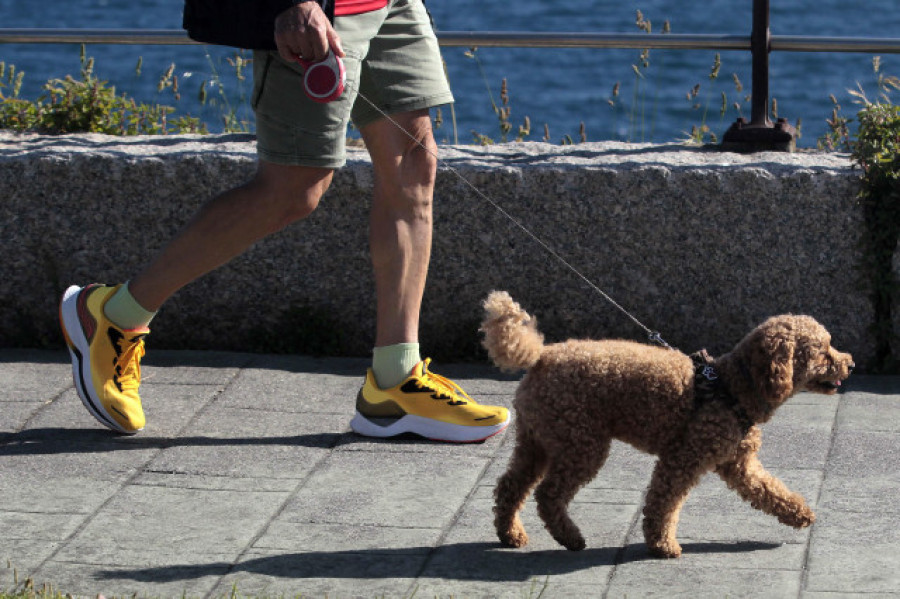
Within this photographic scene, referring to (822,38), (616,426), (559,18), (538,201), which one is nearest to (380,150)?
(538,201)

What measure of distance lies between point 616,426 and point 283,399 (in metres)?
1.67

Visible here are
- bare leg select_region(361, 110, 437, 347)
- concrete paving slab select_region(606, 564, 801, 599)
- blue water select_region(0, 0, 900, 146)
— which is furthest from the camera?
blue water select_region(0, 0, 900, 146)

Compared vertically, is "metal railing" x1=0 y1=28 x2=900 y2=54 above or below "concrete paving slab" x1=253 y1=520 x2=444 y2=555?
above

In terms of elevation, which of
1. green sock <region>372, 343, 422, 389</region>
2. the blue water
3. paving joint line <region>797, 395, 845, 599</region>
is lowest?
the blue water

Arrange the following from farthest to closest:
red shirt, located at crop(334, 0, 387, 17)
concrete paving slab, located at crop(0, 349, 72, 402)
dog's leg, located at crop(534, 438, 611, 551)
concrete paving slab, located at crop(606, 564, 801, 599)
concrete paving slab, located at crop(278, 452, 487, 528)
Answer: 1. concrete paving slab, located at crop(0, 349, 72, 402)
2. red shirt, located at crop(334, 0, 387, 17)
3. concrete paving slab, located at crop(278, 452, 487, 528)
4. dog's leg, located at crop(534, 438, 611, 551)
5. concrete paving slab, located at crop(606, 564, 801, 599)

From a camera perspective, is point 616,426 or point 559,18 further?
point 559,18

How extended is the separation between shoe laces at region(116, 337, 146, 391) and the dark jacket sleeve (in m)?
1.07

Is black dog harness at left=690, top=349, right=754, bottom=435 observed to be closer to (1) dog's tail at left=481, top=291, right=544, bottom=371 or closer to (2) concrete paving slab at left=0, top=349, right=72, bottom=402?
(1) dog's tail at left=481, top=291, right=544, bottom=371

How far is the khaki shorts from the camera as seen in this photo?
13.9 ft

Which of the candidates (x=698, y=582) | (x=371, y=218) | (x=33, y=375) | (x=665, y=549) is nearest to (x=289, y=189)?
(x=371, y=218)

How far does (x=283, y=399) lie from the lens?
4.95 meters

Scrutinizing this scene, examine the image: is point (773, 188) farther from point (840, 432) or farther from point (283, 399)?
A: point (283, 399)

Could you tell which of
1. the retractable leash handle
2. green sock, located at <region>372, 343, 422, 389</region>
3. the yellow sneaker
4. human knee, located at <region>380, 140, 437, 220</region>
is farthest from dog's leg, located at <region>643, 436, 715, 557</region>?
the yellow sneaker

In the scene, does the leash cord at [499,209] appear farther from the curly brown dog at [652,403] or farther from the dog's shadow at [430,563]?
the dog's shadow at [430,563]
